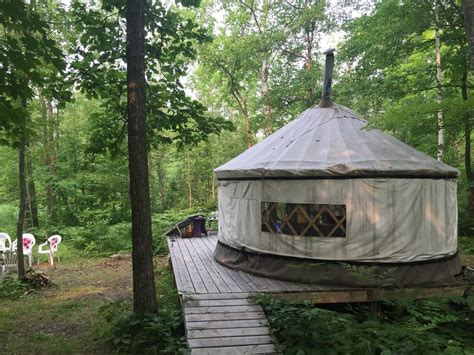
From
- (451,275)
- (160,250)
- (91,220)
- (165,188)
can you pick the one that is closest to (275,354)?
(451,275)

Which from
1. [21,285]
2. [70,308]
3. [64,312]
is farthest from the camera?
[21,285]

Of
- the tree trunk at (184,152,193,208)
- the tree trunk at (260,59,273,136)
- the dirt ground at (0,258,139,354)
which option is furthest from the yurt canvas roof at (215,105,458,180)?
the tree trunk at (184,152,193,208)

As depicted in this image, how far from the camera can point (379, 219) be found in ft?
16.0

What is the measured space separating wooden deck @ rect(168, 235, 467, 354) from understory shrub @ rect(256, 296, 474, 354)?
0.18m

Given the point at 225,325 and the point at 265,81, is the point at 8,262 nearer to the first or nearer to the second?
the point at 225,325

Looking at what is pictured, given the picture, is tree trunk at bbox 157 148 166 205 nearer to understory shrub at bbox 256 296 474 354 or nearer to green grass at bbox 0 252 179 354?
green grass at bbox 0 252 179 354

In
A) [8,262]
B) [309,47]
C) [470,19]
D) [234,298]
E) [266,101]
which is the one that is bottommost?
[8,262]

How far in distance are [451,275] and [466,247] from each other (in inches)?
137

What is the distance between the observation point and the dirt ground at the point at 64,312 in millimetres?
4125

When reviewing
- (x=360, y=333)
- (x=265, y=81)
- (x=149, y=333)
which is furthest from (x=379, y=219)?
(x=265, y=81)

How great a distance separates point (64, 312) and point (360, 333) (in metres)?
3.97

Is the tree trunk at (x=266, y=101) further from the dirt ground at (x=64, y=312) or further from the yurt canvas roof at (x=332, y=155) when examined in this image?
the dirt ground at (x=64, y=312)

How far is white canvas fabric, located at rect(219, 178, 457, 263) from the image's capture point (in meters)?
4.87

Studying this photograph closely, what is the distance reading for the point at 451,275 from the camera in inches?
204
